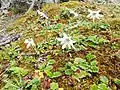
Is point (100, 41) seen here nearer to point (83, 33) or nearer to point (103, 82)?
point (83, 33)

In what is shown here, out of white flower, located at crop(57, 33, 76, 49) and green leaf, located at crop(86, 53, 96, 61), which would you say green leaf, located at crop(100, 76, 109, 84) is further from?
white flower, located at crop(57, 33, 76, 49)

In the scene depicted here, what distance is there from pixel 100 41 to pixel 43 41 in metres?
0.63

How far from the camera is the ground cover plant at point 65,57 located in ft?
8.99

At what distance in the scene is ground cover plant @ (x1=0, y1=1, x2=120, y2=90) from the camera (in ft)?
8.99

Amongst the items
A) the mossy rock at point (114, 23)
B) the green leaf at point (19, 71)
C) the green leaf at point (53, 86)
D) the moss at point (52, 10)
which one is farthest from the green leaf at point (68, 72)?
the moss at point (52, 10)

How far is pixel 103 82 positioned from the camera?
2.71m

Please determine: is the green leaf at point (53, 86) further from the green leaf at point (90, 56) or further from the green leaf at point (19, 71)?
the green leaf at point (90, 56)

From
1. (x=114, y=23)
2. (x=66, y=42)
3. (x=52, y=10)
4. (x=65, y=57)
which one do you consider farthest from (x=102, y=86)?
(x=52, y=10)

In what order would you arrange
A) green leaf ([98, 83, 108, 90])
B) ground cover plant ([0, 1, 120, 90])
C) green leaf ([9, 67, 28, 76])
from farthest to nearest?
1. green leaf ([9, 67, 28, 76])
2. ground cover plant ([0, 1, 120, 90])
3. green leaf ([98, 83, 108, 90])

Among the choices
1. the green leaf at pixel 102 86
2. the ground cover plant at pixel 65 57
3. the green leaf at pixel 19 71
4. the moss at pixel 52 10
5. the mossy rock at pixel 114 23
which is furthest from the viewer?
the moss at pixel 52 10

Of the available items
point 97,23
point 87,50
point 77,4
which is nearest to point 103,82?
point 87,50

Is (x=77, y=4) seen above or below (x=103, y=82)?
above

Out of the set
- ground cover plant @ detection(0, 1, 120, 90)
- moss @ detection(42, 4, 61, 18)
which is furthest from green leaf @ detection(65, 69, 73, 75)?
moss @ detection(42, 4, 61, 18)

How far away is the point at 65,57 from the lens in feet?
9.82
